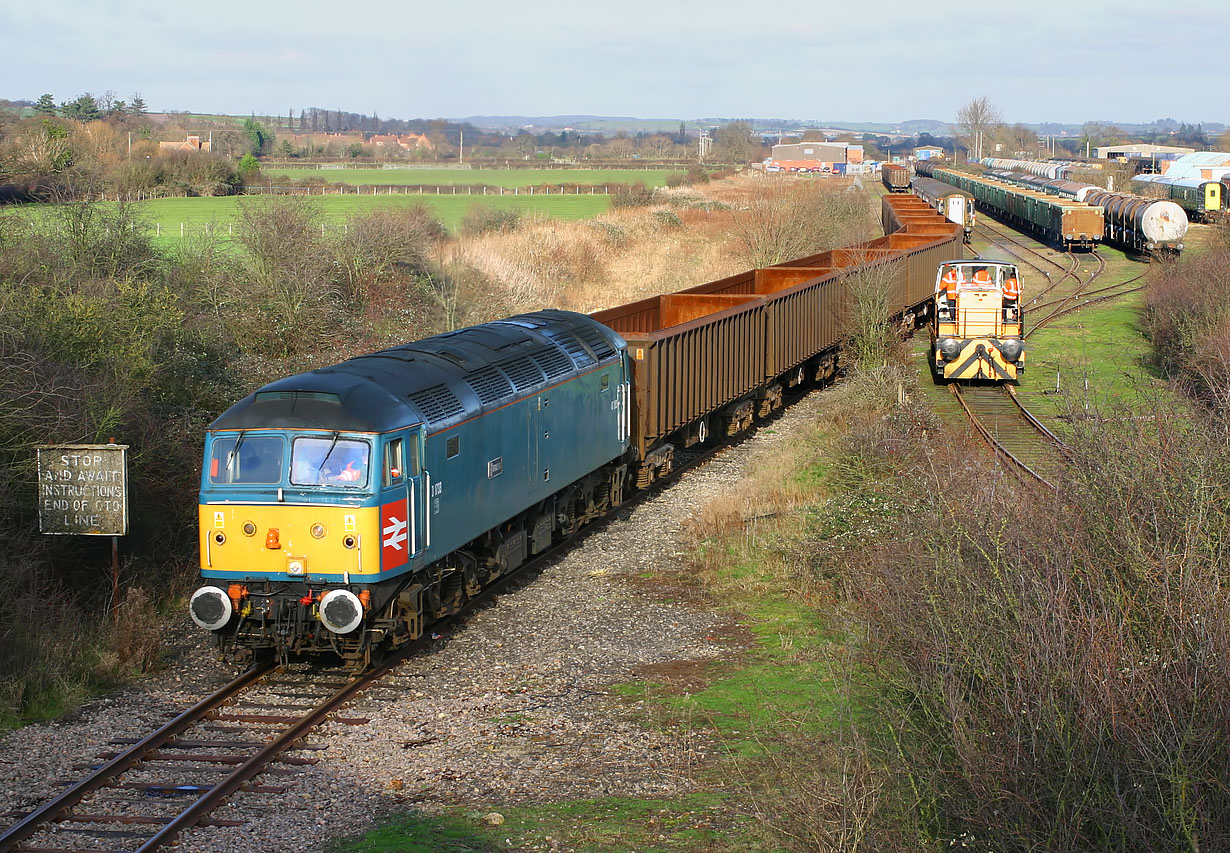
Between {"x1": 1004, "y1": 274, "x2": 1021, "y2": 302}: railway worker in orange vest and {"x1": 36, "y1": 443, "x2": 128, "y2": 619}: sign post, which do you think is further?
{"x1": 1004, "y1": 274, "x2": 1021, "y2": 302}: railway worker in orange vest

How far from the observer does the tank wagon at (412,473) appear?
1112 centimetres

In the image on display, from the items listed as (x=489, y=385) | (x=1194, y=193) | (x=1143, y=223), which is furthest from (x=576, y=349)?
(x=1194, y=193)

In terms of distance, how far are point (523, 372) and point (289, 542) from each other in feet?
13.8

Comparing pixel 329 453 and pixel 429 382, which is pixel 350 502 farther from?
pixel 429 382

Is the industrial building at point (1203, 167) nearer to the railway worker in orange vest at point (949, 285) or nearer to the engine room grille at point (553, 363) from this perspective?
the railway worker in orange vest at point (949, 285)

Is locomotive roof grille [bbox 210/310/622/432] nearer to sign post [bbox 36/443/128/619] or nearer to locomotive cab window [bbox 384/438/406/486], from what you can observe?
locomotive cab window [bbox 384/438/406/486]

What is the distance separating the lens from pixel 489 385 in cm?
1355

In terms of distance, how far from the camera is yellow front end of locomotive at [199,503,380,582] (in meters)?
11.0

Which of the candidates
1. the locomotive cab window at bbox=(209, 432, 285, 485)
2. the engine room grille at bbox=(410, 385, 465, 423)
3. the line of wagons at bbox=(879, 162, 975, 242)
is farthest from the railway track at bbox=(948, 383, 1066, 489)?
the line of wagons at bbox=(879, 162, 975, 242)

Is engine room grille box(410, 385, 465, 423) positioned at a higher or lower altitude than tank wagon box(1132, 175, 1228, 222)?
lower

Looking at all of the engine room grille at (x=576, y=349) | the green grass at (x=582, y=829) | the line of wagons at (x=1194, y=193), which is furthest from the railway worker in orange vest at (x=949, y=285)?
the line of wagons at (x=1194, y=193)

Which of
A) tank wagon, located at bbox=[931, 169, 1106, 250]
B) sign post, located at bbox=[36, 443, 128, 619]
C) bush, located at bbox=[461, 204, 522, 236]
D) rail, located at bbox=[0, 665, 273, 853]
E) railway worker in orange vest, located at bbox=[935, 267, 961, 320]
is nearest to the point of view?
rail, located at bbox=[0, 665, 273, 853]

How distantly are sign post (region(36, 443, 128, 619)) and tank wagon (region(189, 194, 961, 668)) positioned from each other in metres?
1.44

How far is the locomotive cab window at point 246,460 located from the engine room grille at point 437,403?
1.44m
